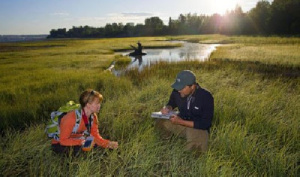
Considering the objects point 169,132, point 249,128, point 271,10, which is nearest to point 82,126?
point 169,132

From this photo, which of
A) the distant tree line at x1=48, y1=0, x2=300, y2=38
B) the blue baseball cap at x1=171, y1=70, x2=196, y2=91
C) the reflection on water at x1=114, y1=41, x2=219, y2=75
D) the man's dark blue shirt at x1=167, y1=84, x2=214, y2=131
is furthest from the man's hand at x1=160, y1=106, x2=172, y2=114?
the distant tree line at x1=48, y1=0, x2=300, y2=38

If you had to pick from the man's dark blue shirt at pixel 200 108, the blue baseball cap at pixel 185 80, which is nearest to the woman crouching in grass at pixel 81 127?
the blue baseball cap at pixel 185 80

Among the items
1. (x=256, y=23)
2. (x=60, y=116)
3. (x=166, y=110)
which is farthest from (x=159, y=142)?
(x=256, y=23)

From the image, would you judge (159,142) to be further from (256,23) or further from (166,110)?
(256,23)

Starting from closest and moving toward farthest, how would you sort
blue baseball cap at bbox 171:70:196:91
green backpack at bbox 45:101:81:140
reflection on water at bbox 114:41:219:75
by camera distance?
1. green backpack at bbox 45:101:81:140
2. blue baseball cap at bbox 171:70:196:91
3. reflection on water at bbox 114:41:219:75

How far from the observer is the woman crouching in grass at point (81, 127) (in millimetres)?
3287

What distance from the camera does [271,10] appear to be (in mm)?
54625

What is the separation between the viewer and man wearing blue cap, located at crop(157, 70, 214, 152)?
372 centimetres

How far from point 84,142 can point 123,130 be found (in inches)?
52.7

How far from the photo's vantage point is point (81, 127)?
359 cm

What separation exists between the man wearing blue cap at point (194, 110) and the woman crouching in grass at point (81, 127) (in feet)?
4.10

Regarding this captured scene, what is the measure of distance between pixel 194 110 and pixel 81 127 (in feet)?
6.08

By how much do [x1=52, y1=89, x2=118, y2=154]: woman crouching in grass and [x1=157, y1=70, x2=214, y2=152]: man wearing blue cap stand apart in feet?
A: 4.10

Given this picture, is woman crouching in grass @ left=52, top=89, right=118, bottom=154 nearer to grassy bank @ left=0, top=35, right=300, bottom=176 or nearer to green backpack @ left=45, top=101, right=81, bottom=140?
green backpack @ left=45, top=101, right=81, bottom=140
